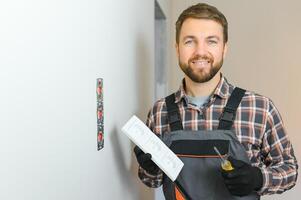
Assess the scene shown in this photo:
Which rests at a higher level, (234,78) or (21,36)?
(21,36)

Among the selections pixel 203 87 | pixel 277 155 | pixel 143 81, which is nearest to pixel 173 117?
pixel 203 87

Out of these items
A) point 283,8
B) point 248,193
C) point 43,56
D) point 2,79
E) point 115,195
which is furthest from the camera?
point 283,8

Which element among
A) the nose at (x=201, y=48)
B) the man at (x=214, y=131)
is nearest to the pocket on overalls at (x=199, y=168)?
the man at (x=214, y=131)

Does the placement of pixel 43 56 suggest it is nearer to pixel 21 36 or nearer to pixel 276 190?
pixel 21 36

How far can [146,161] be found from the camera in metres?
1.17

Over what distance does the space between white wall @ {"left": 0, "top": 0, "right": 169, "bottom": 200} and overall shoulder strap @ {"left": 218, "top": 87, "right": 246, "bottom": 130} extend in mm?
356

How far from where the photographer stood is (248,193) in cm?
109

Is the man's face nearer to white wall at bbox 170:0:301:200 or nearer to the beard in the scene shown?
the beard

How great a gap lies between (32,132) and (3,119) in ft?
0.30

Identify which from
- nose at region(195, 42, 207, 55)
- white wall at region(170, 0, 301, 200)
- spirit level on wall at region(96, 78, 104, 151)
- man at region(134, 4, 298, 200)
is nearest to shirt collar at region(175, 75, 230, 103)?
man at region(134, 4, 298, 200)

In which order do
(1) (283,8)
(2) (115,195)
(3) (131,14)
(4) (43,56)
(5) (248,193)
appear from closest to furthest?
(4) (43,56) → (5) (248,193) → (2) (115,195) → (3) (131,14) → (1) (283,8)

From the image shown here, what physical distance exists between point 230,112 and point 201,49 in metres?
0.23

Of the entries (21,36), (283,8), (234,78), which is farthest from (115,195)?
(283,8)

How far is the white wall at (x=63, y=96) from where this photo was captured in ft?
1.84
